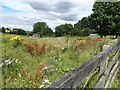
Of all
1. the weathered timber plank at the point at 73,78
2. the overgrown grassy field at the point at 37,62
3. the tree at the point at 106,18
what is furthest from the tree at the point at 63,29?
the weathered timber plank at the point at 73,78

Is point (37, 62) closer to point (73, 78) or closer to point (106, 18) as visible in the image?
point (73, 78)

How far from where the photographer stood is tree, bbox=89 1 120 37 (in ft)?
110

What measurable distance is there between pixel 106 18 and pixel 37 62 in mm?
28431

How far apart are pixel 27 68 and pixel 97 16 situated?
30365mm

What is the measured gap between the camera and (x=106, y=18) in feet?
110

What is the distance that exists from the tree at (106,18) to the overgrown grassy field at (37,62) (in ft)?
80.9

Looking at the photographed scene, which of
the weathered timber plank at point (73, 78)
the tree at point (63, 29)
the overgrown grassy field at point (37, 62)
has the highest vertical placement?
the tree at point (63, 29)

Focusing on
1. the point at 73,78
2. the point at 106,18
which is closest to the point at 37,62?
the point at 73,78

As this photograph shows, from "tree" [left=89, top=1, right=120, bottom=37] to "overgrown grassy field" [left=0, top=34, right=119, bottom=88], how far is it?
24.7 metres

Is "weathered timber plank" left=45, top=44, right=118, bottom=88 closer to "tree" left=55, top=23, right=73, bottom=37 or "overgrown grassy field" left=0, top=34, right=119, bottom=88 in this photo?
"overgrown grassy field" left=0, top=34, right=119, bottom=88

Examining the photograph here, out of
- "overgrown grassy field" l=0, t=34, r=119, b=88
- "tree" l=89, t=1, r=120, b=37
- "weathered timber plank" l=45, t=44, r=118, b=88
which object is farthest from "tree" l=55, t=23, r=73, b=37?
"weathered timber plank" l=45, t=44, r=118, b=88

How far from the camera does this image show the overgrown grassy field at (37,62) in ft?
15.0

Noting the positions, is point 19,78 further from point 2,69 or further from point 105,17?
point 105,17

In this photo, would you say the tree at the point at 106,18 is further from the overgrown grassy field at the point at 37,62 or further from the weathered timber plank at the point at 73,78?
the weathered timber plank at the point at 73,78
